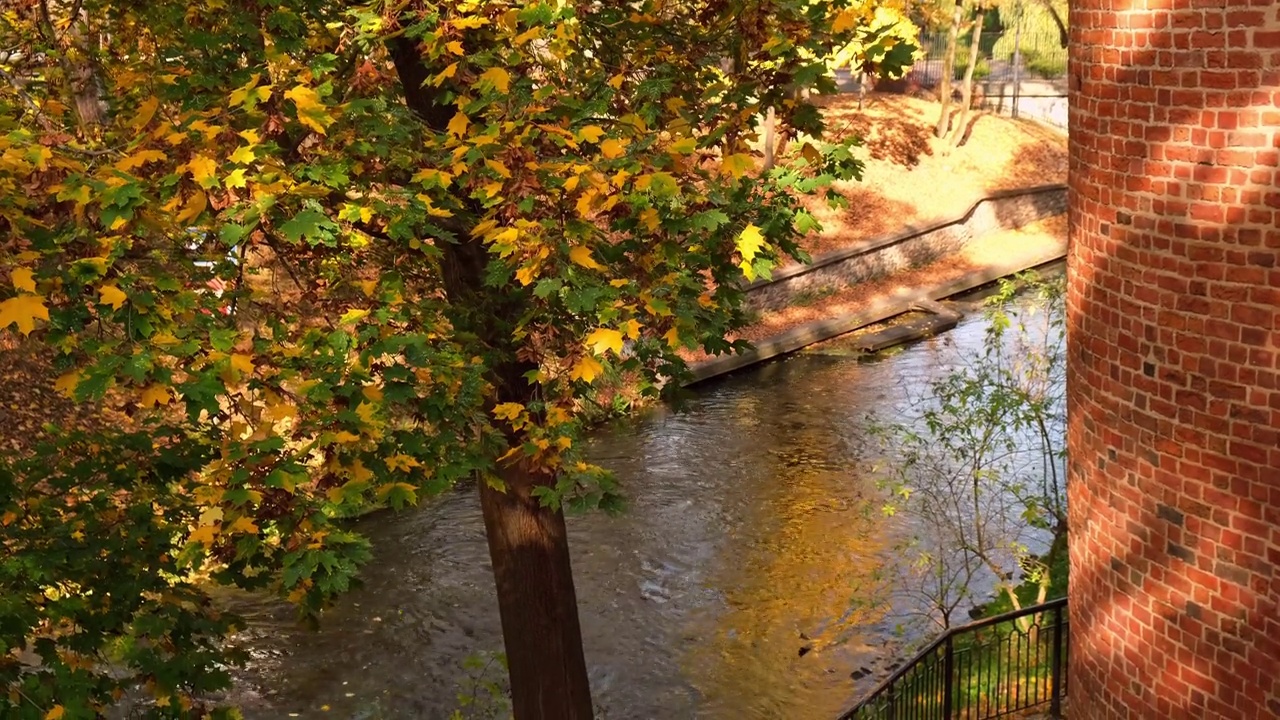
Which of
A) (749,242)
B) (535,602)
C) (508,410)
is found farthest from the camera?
(535,602)

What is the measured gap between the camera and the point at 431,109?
8.29m

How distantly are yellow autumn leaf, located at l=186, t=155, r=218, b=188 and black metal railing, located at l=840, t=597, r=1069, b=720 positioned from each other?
5.67m

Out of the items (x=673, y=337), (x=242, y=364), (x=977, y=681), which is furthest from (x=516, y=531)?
(x=977, y=681)

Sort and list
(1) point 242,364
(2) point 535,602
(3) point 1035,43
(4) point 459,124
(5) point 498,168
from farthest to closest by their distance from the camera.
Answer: (3) point 1035,43
(2) point 535,602
(4) point 459,124
(5) point 498,168
(1) point 242,364

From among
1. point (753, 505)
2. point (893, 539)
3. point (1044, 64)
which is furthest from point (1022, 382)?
point (1044, 64)

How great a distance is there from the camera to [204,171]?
20.0 feet

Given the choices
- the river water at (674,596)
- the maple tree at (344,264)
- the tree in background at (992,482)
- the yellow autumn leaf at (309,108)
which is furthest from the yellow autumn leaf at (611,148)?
the river water at (674,596)

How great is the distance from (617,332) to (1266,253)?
2950 mm

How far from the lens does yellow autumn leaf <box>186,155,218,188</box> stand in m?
6.05

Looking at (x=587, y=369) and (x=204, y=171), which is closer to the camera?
(x=204, y=171)

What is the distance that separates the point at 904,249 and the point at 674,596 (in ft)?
46.3

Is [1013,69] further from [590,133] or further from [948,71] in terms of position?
[590,133]

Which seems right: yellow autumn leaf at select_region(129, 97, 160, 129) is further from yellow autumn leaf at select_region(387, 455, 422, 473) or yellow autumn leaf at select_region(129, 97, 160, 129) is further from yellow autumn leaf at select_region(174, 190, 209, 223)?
yellow autumn leaf at select_region(387, 455, 422, 473)

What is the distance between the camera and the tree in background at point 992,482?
1183 cm
